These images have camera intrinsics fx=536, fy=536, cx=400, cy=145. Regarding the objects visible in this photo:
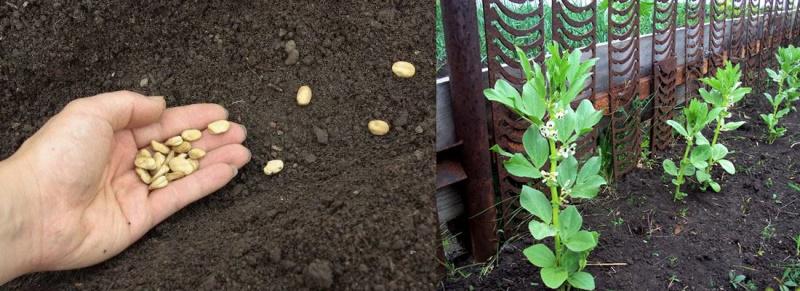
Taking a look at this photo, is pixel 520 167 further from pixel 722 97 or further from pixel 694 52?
pixel 694 52

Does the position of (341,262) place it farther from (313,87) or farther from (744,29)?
(744,29)

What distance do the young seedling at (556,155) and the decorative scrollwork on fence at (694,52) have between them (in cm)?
165

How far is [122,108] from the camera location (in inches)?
63.7

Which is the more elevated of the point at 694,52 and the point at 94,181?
the point at 94,181

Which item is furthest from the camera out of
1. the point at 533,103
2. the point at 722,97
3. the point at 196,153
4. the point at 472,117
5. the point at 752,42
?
the point at 752,42

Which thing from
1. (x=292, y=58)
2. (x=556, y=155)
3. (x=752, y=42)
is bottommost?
(x=752, y=42)

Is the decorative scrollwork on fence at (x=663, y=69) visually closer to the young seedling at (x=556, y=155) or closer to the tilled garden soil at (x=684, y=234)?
the tilled garden soil at (x=684, y=234)

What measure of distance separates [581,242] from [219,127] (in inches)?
45.2

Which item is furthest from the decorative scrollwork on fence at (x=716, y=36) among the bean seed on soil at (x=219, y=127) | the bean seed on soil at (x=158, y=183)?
the bean seed on soil at (x=158, y=183)

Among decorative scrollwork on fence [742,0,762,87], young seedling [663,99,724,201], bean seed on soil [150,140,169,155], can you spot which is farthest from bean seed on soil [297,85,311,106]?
decorative scrollwork on fence [742,0,762,87]

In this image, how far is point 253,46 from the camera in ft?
6.17

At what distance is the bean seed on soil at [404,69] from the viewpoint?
174 cm

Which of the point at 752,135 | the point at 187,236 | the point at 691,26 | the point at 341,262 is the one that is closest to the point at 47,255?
the point at 187,236

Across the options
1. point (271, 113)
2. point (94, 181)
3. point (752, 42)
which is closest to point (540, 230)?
point (271, 113)
